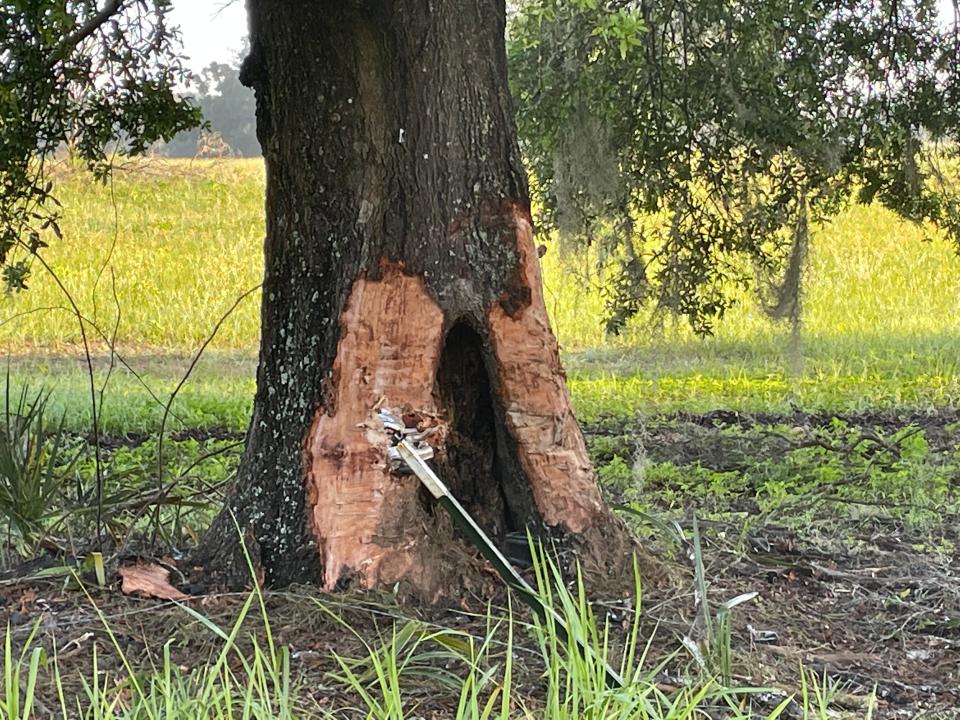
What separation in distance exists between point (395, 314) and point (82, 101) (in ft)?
8.85

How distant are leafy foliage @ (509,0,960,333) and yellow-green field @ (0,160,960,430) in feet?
2.12

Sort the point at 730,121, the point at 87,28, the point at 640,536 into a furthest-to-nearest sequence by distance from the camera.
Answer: the point at 730,121 < the point at 87,28 < the point at 640,536

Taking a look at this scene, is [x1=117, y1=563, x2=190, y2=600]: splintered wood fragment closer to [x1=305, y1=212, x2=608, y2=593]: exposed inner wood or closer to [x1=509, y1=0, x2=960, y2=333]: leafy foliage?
[x1=305, y1=212, x2=608, y2=593]: exposed inner wood

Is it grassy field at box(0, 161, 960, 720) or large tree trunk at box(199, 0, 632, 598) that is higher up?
large tree trunk at box(199, 0, 632, 598)

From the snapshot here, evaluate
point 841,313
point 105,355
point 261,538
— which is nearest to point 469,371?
point 261,538

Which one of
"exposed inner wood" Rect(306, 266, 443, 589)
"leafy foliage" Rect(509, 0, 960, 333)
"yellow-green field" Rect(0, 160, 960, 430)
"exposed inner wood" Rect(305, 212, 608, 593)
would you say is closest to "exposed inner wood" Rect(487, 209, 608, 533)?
"exposed inner wood" Rect(305, 212, 608, 593)

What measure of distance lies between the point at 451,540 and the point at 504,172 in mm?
1169

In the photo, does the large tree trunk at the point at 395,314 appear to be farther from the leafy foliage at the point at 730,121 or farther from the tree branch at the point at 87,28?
the leafy foliage at the point at 730,121

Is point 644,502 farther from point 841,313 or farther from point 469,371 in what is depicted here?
point 841,313

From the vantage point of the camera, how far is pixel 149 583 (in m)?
3.99

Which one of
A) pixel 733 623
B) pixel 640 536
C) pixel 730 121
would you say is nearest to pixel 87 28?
pixel 640 536

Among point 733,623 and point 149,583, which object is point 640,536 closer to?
point 733,623

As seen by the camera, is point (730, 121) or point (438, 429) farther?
point (730, 121)

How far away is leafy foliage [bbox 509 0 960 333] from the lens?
7152 mm
